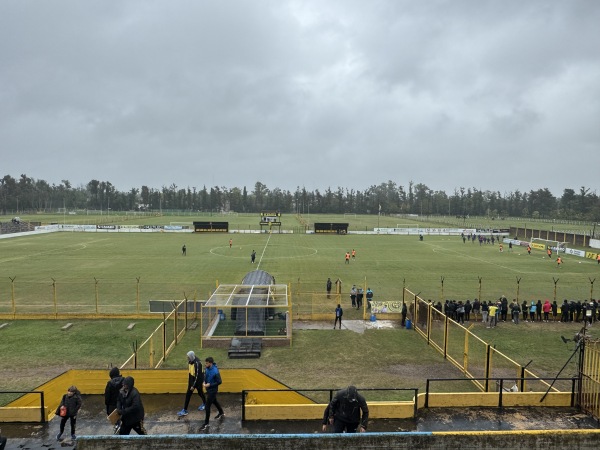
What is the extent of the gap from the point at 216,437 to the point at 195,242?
180ft

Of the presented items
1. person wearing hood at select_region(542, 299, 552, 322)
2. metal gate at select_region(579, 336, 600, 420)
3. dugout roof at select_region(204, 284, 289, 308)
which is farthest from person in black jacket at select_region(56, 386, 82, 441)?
person wearing hood at select_region(542, 299, 552, 322)

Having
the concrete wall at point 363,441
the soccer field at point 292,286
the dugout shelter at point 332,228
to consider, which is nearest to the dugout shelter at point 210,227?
the dugout shelter at point 332,228

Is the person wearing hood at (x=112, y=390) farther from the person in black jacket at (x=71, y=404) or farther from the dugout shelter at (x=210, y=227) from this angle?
the dugout shelter at (x=210, y=227)

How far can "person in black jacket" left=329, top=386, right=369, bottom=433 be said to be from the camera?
7305 millimetres

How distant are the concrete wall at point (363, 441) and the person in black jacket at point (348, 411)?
0.30 m

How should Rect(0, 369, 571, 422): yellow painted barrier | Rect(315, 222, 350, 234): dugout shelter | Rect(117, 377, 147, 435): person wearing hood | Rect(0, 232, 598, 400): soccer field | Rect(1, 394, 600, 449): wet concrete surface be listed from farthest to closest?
Rect(315, 222, 350, 234): dugout shelter < Rect(0, 232, 598, 400): soccer field < Rect(0, 369, 571, 422): yellow painted barrier < Rect(1, 394, 600, 449): wet concrete surface < Rect(117, 377, 147, 435): person wearing hood

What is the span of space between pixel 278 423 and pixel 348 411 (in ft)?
6.48

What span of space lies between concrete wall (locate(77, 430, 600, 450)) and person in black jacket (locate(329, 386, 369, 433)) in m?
0.30

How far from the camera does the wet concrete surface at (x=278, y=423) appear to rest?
840 centimetres

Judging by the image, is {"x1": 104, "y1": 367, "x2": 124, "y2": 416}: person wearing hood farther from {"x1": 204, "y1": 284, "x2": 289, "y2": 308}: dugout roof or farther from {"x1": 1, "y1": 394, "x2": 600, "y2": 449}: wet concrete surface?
{"x1": 204, "y1": 284, "x2": 289, "y2": 308}: dugout roof

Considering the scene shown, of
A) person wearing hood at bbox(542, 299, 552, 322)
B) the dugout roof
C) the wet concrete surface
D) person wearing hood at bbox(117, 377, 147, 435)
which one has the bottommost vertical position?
person wearing hood at bbox(542, 299, 552, 322)

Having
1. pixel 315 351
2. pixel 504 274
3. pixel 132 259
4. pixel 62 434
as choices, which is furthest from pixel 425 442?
pixel 132 259

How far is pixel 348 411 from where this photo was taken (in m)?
7.38

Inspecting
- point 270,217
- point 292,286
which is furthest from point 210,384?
point 270,217
